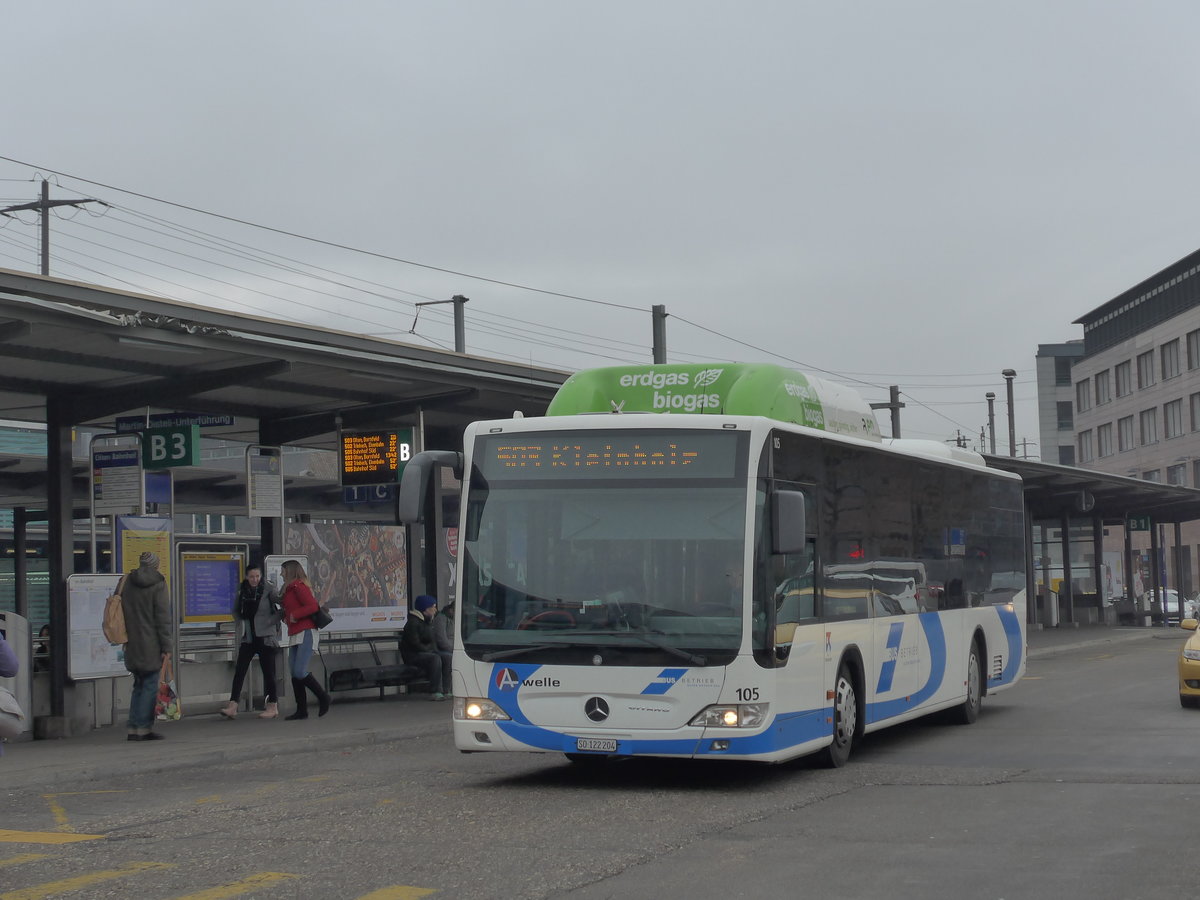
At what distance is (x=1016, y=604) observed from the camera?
1850cm

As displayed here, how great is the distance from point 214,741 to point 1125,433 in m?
86.4

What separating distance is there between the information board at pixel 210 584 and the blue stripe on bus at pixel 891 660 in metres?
8.32

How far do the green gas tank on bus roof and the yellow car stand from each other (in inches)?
261

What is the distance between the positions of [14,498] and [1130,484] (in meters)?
27.2

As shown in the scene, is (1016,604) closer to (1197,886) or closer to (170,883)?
(1197,886)

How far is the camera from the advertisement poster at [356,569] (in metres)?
20.0

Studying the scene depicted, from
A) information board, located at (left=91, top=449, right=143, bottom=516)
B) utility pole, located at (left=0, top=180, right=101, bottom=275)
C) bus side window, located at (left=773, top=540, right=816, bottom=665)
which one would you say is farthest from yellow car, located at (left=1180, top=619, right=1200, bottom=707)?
utility pole, located at (left=0, top=180, right=101, bottom=275)

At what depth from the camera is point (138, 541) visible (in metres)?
17.5

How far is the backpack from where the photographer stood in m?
15.3

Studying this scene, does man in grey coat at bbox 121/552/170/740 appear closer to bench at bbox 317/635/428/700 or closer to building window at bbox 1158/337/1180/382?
bench at bbox 317/635/428/700

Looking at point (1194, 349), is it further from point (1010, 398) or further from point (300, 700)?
point (300, 700)

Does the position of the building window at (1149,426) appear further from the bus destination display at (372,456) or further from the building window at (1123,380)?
the bus destination display at (372,456)

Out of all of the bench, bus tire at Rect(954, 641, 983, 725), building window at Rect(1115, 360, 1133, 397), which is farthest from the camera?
building window at Rect(1115, 360, 1133, 397)

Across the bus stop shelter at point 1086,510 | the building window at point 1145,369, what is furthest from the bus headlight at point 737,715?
the building window at point 1145,369
